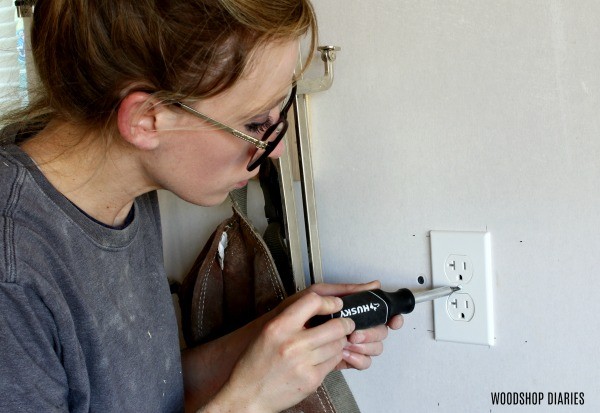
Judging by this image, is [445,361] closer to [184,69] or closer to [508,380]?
[508,380]

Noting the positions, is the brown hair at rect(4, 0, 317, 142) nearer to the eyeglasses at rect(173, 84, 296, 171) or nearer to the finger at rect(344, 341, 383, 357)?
the eyeglasses at rect(173, 84, 296, 171)

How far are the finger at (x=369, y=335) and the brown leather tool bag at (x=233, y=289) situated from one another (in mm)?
94

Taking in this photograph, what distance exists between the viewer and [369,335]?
83 cm

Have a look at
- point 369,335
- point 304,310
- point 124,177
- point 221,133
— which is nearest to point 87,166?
point 124,177

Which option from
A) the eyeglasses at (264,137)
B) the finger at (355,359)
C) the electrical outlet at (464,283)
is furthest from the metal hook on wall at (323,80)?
the finger at (355,359)

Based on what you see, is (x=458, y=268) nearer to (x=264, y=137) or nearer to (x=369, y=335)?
(x=369, y=335)

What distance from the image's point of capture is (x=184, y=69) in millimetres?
663

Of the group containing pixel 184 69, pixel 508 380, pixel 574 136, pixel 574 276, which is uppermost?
pixel 184 69

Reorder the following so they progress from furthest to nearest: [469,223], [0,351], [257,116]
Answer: [469,223] < [257,116] < [0,351]

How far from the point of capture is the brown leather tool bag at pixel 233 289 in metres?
0.92

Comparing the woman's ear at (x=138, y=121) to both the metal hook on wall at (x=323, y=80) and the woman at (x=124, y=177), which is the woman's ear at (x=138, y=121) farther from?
the metal hook on wall at (x=323, y=80)

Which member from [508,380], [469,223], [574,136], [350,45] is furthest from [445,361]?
[350,45]

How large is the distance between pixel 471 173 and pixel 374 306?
0.20 meters

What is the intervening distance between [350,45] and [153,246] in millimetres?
378
